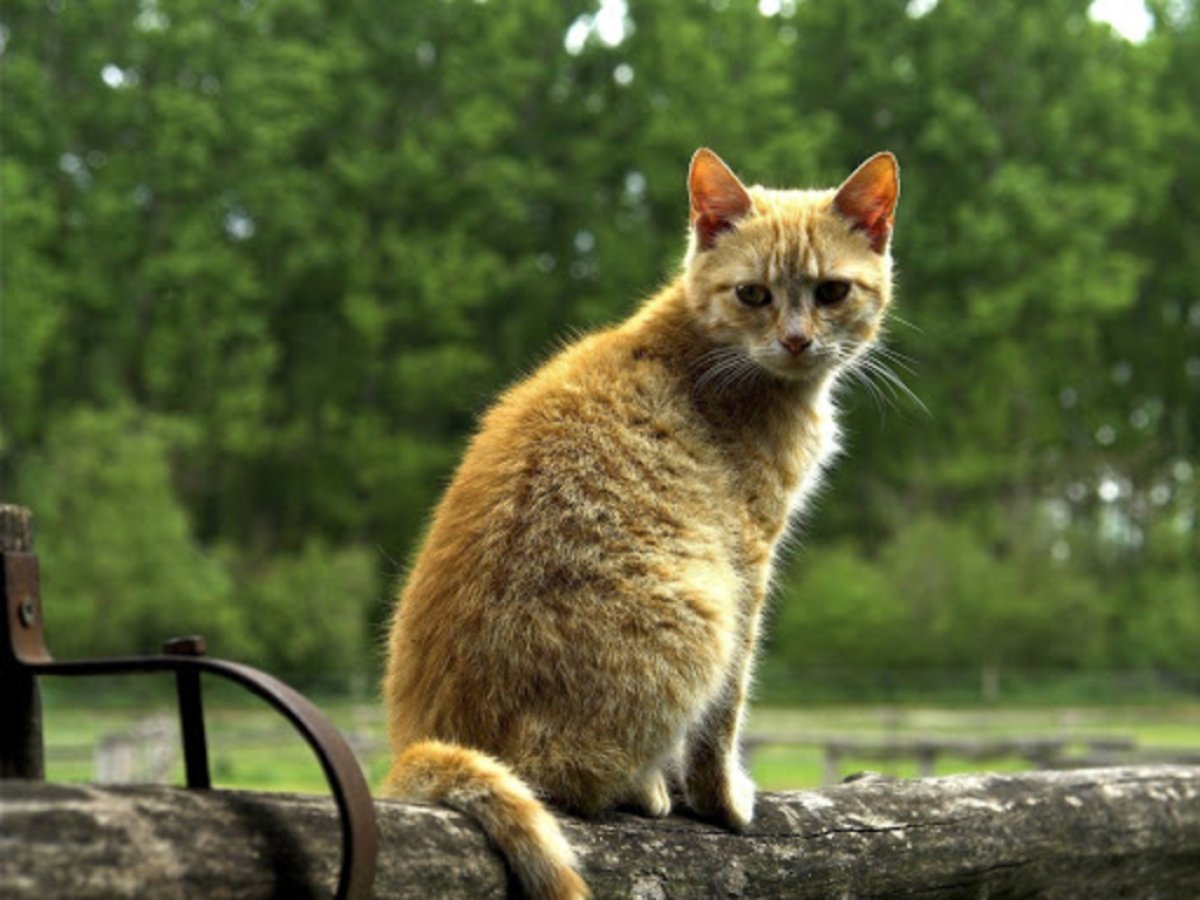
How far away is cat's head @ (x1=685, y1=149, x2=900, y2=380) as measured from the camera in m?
3.87

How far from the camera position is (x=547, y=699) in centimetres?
298

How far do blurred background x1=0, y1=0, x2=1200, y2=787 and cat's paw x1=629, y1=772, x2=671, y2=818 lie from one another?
68.8ft

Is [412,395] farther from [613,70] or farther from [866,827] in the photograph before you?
[866,827]

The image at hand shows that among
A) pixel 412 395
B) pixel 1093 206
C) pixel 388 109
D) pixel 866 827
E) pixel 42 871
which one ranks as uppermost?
pixel 388 109

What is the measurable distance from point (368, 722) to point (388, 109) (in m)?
15.4

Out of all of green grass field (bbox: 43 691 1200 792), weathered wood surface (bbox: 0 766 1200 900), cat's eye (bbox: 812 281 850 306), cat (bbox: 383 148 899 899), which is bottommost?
green grass field (bbox: 43 691 1200 792)

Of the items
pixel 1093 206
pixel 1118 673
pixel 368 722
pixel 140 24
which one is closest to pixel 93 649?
pixel 368 722

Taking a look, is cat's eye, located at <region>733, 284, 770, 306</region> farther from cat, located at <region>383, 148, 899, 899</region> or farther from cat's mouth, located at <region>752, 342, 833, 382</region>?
cat's mouth, located at <region>752, 342, 833, 382</region>

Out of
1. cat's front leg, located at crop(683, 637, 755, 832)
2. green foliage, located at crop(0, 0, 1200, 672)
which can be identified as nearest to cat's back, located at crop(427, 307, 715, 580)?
cat's front leg, located at crop(683, 637, 755, 832)

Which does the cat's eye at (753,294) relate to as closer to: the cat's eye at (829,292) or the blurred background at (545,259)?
the cat's eye at (829,292)

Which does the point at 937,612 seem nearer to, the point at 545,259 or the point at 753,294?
the point at 545,259

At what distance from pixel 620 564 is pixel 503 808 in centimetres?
68

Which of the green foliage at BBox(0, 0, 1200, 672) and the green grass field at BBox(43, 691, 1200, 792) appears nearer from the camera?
the green grass field at BBox(43, 691, 1200, 792)

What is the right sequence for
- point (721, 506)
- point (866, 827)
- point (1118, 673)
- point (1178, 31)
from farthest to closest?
point (1178, 31), point (1118, 673), point (721, 506), point (866, 827)
